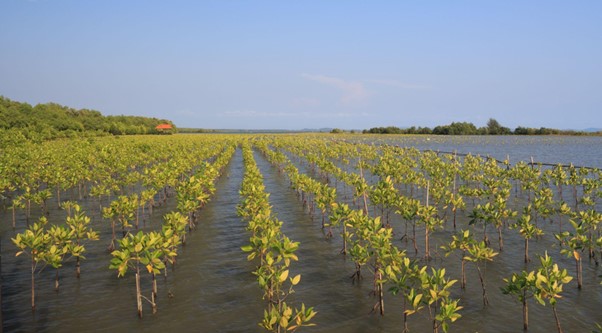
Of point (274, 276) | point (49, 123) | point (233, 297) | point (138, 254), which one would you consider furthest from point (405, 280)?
point (49, 123)

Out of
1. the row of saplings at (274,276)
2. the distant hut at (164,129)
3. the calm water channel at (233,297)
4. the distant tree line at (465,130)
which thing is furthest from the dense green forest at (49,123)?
the distant tree line at (465,130)

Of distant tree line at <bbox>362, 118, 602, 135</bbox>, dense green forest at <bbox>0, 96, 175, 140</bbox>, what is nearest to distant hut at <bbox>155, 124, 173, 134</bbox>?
dense green forest at <bbox>0, 96, 175, 140</bbox>

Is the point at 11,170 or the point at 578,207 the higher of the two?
the point at 11,170

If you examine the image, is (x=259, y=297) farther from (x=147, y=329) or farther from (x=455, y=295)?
(x=455, y=295)

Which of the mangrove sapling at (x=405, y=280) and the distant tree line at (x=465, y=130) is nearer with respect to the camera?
the mangrove sapling at (x=405, y=280)

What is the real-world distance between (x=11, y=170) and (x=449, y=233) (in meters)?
25.3

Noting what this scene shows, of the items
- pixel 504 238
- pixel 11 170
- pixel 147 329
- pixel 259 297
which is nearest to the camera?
pixel 147 329

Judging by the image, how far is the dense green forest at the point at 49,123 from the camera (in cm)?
6457

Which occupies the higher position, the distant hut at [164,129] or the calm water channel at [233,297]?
the distant hut at [164,129]

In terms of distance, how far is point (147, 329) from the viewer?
909 centimetres

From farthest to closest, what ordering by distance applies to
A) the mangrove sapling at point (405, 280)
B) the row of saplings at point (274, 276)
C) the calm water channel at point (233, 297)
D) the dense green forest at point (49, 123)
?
1. the dense green forest at point (49, 123)
2. the calm water channel at point (233, 297)
3. the mangrove sapling at point (405, 280)
4. the row of saplings at point (274, 276)

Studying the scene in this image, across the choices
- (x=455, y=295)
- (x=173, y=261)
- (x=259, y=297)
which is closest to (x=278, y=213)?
(x=173, y=261)

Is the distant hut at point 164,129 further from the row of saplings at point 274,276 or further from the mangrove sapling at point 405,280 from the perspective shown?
the mangrove sapling at point 405,280

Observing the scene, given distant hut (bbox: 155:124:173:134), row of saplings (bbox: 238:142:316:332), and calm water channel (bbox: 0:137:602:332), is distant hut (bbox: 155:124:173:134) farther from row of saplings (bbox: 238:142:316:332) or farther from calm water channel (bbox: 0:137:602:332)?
row of saplings (bbox: 238:142:316:332)
